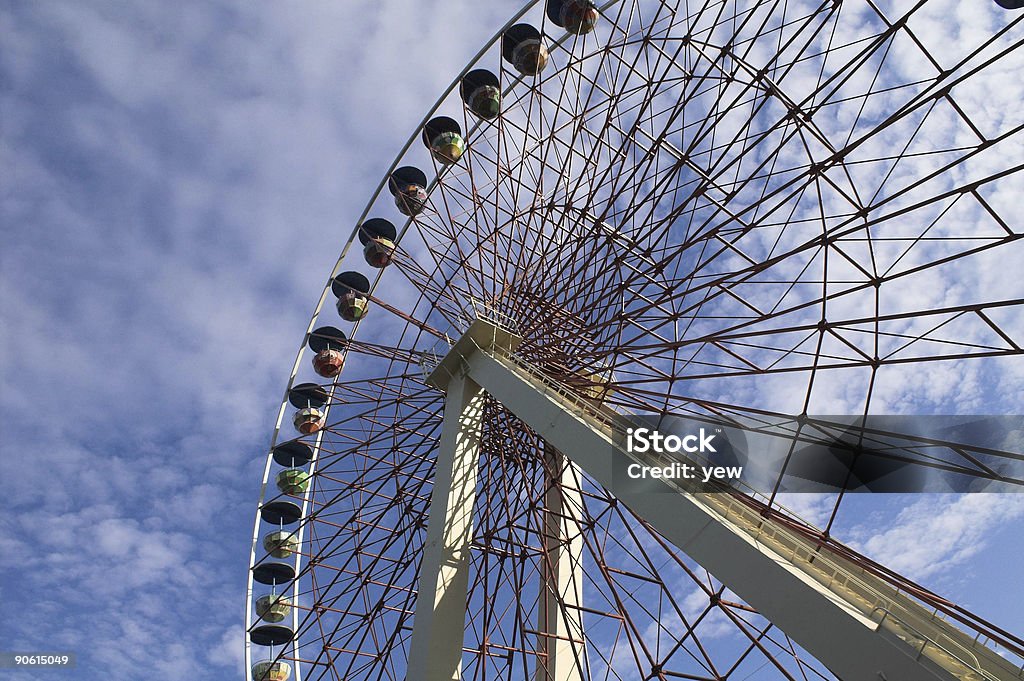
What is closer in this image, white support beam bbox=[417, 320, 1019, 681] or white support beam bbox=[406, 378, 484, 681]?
white support beam bbox=[417, 320, 1019, 681]

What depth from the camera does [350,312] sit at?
2150 cm

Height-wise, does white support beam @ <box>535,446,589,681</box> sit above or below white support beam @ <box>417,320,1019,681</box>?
above

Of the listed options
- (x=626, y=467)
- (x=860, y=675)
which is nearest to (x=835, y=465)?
(x=626, y=467)

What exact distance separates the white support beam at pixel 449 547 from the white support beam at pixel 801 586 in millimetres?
3377

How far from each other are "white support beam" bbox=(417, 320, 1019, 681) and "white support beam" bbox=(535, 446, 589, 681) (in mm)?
4886

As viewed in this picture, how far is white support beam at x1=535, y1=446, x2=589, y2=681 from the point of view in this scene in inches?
577

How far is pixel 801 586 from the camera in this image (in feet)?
22.8

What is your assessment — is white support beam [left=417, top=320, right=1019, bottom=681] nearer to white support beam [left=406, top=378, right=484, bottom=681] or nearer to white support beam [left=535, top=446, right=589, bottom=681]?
white support beam [left=406, top=378, right=484, bottom=681]

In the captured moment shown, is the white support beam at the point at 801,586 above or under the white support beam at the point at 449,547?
under

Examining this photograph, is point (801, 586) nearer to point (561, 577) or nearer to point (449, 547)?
point (449, 547)

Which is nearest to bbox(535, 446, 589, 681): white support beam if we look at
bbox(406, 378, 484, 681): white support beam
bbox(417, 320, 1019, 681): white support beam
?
bbox(406, 378, 484, 681): white support beam

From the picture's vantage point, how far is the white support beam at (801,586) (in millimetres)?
6332

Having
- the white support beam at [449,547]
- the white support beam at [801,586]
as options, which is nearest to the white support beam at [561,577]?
the white support beam at [449,547]

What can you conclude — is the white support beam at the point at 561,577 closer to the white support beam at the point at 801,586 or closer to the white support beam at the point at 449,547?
Answer: the white support beam at the point at 449,547
